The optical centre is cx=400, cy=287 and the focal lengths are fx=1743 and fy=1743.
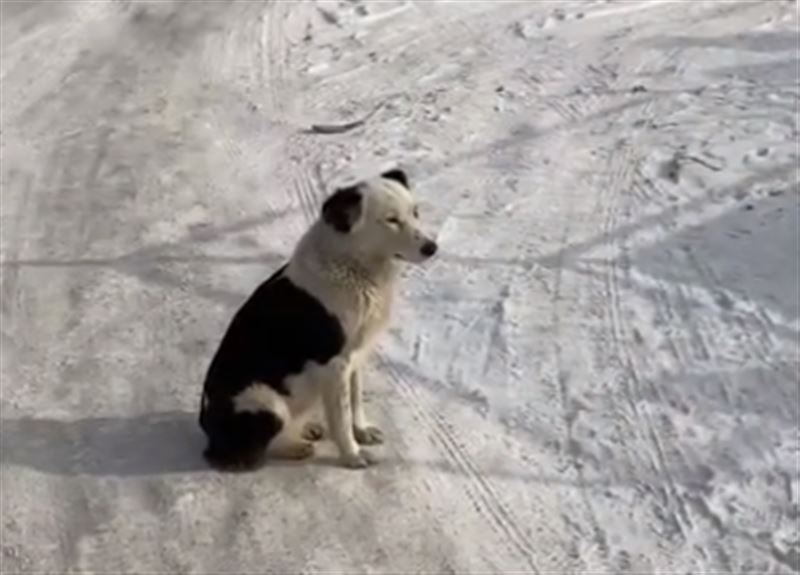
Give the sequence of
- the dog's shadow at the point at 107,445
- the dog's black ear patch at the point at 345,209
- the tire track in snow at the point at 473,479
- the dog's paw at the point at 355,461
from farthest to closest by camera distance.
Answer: the dog's shadow at the point at 107,445 → the dog's paw at the point at 355,461 → the dog's black ear patch at the point at 345,209 → the tire track in snow at the point at 473,479

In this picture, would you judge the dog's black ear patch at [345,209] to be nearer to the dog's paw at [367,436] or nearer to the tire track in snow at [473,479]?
the dog's paw at [367,436]

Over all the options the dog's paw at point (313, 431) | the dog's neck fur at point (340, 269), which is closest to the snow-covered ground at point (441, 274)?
the dog's paw at point (313, 431)

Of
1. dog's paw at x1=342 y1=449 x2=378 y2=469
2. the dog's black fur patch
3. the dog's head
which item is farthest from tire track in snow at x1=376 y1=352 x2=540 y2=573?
the dog's head

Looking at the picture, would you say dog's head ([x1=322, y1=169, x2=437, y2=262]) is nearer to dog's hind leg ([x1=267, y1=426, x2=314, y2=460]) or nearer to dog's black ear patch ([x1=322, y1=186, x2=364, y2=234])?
dog's black ear patch ([x1=322, y1=186, x2=364, y2=234])

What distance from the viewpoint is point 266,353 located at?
7.50 metres

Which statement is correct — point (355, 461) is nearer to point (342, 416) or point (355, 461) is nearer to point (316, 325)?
point (342, 416)

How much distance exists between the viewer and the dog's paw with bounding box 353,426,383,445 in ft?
25.9

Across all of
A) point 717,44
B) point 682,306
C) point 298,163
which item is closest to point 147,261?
point 298,163

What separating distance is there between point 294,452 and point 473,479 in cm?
81

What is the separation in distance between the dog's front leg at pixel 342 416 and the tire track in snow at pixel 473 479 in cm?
39

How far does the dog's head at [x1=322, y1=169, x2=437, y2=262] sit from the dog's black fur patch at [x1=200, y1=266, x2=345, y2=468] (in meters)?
0.34

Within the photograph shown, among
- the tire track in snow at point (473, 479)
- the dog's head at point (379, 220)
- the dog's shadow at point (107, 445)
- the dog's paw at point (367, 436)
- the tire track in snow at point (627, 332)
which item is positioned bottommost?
the tire track in snow at point (627, 332)

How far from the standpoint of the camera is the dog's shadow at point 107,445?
784cm

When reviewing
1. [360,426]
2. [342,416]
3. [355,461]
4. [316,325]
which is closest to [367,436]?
[360,426]
